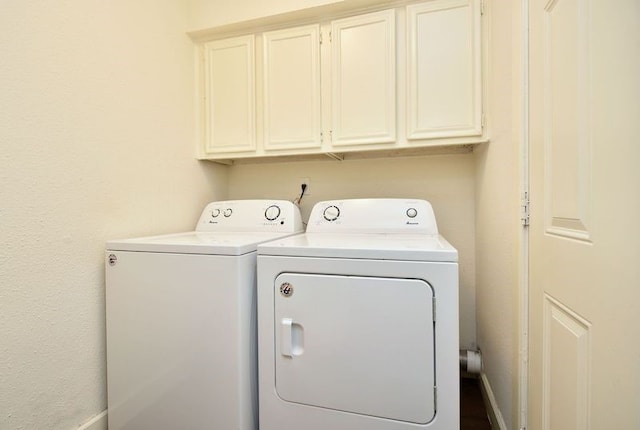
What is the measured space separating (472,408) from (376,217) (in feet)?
3.61

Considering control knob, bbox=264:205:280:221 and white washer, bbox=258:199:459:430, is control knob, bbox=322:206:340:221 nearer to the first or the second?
control knob, bbox=264:205:280:221

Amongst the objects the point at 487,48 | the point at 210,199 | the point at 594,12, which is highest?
the point at 487,48

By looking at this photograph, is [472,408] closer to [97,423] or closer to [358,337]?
[358,337]

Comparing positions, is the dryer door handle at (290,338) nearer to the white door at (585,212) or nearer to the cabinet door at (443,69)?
the white door at (585,212)

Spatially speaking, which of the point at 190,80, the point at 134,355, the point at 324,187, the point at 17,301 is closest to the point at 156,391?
the point at 134,355

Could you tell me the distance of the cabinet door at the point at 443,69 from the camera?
148 centimetres

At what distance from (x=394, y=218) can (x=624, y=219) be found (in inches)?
40.2

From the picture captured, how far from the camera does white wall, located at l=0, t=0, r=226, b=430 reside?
39.4 inches

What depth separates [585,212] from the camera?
68 centimetres

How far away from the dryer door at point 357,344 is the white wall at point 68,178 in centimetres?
84

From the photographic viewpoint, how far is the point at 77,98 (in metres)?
1.20

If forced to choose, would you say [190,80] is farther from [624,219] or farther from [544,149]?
[624,219]

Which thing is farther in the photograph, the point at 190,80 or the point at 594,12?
the point at 190,80

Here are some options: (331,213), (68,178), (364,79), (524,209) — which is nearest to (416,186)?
(331,213)
